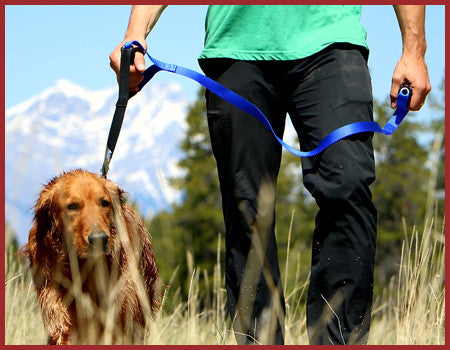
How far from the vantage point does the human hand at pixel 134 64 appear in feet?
9.59

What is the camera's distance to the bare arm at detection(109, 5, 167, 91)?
2.94 meters

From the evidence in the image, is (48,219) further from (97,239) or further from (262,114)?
(262,114)

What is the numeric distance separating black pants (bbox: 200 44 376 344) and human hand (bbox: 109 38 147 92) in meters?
0.29

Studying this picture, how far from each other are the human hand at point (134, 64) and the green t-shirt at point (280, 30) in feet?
0.91

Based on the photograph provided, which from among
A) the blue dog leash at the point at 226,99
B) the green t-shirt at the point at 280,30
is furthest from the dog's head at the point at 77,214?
the green t-shirt at the point at 280,30

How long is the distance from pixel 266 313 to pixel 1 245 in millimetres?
1416

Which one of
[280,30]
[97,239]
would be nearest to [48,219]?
[97,239]

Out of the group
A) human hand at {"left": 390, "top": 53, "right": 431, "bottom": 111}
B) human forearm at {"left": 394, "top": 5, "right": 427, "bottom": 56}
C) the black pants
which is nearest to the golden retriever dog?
the black pants

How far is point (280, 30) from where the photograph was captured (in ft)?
9.18

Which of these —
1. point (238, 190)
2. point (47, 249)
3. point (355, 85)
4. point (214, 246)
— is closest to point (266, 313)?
point (238, 190)

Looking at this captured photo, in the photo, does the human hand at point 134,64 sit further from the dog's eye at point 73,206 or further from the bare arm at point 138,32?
the dog's eye at point 73,206

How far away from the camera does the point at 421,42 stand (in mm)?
2754

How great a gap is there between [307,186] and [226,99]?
1.60 ft

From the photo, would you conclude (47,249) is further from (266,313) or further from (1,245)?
(266,313)
